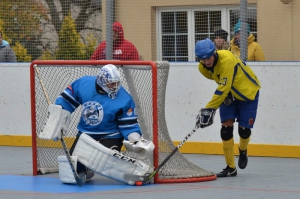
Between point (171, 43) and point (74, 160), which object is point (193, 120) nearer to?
point (171, 43)

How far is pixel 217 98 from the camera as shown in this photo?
8703mm

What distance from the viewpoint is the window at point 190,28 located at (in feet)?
38.9

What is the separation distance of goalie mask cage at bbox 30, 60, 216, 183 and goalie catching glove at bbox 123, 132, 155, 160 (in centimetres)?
29

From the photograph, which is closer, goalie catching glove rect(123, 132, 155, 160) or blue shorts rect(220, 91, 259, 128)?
goalie catching glove rect(123, 132, 155, 160)

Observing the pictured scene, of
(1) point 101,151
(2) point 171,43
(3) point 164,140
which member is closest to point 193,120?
(2) point 171,43

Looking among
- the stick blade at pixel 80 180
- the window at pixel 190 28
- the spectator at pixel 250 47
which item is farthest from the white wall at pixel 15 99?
the stick blade at pixel 80 180

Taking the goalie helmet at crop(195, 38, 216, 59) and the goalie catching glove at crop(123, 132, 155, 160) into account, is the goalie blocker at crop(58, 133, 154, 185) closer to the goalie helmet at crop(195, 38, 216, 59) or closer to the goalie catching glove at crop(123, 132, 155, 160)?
Result: the goalie catching glove at crop(123, 132, 155, 160)

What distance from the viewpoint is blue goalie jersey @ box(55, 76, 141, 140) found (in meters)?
8.52

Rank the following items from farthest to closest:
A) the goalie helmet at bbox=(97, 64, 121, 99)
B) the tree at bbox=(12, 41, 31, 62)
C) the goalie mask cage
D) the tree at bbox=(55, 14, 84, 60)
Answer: the tree at bbox=(12, 41, 31, 62) → the tree at bbox=(55, 14, 84, 60) → the goalie mask cage → the goalie helmet at bbox=(97, 64, 121, 99)

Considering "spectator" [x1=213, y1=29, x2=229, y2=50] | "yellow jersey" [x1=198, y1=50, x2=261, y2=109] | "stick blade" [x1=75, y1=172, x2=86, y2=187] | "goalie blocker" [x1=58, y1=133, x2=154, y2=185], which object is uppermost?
"spectator" [x1=213, y1=29, x2=229, y2=50]

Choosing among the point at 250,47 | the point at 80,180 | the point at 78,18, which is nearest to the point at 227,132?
the point at 80,180

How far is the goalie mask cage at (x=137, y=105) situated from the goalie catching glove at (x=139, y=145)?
0.96 feet

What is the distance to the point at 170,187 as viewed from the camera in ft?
27.7

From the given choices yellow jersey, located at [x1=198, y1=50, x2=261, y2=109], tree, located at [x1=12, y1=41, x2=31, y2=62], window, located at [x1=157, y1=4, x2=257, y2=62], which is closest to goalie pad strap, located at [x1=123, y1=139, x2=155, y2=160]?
yellow jersey, located at [x1=198, y1=50, x2=261, y2=109]
